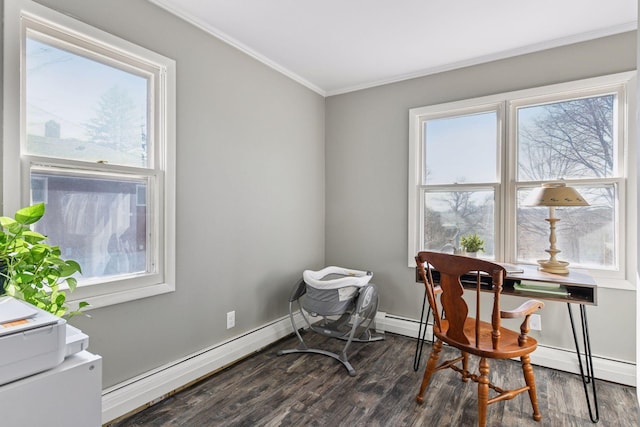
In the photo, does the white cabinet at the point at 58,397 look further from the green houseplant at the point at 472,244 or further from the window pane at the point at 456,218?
the window pane at the point at 456,218

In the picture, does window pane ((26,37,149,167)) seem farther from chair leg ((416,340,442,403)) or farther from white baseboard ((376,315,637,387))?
white baseboard ((376,315,637,387))

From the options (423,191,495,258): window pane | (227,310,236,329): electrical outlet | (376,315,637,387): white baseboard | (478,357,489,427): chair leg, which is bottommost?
(376,315,637,387): white baseboard

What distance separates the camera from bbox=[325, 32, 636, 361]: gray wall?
7.95 feet

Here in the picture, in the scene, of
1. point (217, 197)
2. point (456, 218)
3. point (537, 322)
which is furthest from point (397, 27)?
point (537, 322)

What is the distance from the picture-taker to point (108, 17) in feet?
6.14

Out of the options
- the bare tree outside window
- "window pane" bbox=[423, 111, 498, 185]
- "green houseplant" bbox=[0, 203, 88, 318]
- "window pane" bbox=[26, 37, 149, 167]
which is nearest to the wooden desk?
the bare tree outside window

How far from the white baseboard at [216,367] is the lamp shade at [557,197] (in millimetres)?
1176

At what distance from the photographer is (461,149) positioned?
10.0ft

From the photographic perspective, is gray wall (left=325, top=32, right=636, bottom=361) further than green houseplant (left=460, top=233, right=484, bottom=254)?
No

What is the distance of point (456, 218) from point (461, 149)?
2.04 ft

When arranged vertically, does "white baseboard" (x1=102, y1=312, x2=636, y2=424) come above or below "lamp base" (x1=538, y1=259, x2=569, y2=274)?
below

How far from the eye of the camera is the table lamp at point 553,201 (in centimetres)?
220

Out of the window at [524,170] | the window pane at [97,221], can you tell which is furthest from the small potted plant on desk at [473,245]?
the window pane at [97,221]

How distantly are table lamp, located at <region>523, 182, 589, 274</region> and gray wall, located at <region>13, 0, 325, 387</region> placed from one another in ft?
6.57
